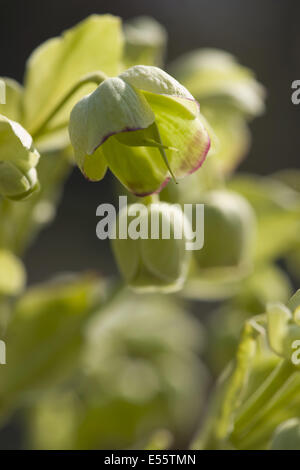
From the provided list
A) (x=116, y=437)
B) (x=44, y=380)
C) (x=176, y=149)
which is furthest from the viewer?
(x=116, y=437)

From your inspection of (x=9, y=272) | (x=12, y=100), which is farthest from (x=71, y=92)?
(x=9, y=272)

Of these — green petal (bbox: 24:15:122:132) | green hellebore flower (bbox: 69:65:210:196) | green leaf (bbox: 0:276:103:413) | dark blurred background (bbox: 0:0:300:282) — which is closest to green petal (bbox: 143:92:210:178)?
green hellebore flower (bbox: 69:65:210:196)

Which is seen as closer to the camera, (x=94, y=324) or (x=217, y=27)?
(x=94, y=324)

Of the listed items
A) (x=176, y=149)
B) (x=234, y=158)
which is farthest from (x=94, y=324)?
(x=176, y=149)

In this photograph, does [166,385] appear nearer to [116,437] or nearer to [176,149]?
[116,437]

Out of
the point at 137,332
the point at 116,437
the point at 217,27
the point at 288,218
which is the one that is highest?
the point at 217,27

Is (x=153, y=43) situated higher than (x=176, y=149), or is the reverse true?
(x=153, y=43)

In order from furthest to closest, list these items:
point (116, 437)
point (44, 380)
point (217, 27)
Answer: point (217, 27), point (116, 437), point (44, 380)

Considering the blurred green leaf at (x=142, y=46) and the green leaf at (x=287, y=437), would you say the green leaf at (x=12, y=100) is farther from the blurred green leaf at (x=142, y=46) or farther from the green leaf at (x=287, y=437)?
the green leaf at (x=287, y=437)

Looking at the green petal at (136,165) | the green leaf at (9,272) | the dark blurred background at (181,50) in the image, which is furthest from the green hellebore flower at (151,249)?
the dark blurred background at (181,50)
